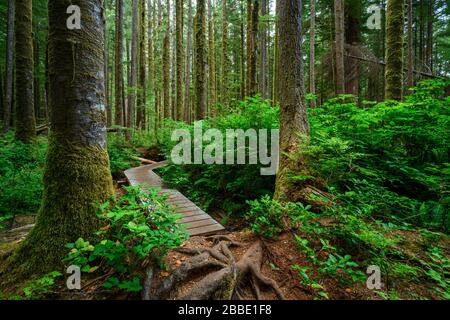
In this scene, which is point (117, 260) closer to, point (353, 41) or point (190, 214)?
point (190, 214)

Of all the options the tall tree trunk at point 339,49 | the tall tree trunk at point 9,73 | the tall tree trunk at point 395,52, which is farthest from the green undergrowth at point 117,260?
the tall tree trunk at point 9,73

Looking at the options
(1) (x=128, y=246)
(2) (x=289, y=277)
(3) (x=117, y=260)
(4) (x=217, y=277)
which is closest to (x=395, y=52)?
(2) (x=289, y=277)

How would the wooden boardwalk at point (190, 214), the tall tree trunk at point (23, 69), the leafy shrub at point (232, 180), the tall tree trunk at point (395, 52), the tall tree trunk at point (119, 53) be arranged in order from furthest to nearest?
1. the tall tree trunk at point (119, 53)
2. the tall tree trunk at point (23, 69)
3. the tall tree trunk at point (395, 52)
4. the leafy shrub at point (232, 180)
5. the wooden boardwalk at point (190, 214)

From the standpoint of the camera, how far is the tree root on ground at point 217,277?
2346 mm

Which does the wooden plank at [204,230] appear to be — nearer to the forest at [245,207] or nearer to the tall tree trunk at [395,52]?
the forest at [245,207]

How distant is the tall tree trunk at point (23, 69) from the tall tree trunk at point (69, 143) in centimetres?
836

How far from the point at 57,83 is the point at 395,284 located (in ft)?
15.4

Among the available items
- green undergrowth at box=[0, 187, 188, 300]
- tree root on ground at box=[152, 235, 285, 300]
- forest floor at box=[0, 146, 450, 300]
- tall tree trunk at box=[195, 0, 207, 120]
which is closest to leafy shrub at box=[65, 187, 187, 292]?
green undergrowth at box=[0, 187, 188, 300]

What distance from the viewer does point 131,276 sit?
238 centimetres

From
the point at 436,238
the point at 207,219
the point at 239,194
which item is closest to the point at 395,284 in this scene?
the point at 436,238

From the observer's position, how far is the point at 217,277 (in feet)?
8.27

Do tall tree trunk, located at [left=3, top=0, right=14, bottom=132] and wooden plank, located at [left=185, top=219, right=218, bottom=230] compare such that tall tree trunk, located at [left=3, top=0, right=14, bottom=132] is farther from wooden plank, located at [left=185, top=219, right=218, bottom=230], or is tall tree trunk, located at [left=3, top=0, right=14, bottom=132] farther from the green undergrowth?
the green undergrowth

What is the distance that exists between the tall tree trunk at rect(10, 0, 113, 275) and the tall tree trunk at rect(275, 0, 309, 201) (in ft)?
10.7

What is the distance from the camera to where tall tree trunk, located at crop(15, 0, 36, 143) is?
8773mm
